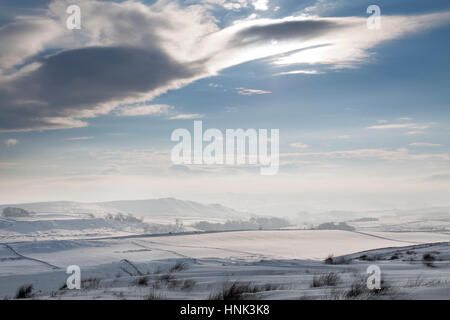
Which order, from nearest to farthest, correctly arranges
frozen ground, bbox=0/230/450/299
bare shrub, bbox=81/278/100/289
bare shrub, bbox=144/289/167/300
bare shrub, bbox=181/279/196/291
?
bare shrub, bbox=144/289/167/300 < frozen ground, bbox=0/230/450/299 < bare shrub, bbox=181/279/196/291 < bare shrub, bbox=81/278/100/289

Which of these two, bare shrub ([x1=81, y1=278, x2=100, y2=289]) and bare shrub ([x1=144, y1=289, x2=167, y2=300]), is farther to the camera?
bare shrub ([x1=81, y1=278, x2=100, y2=289])

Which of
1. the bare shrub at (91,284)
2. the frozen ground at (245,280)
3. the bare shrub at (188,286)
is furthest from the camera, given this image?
the bare shrub at (91,284)

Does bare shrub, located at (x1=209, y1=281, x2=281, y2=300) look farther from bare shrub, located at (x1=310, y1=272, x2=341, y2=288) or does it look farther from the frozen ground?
bare shrub, located at (x1=310, y1=272, x2=341, y2=288)

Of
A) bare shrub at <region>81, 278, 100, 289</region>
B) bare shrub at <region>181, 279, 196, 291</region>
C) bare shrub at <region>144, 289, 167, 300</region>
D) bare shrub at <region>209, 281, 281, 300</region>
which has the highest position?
bare shrub at <region>144, 289, 167, 300</region>

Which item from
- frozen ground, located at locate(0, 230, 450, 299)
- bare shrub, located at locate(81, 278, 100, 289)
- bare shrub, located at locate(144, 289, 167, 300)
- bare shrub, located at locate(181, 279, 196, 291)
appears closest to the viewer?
bare shrub, located at locate(144, 289, 167, 300)

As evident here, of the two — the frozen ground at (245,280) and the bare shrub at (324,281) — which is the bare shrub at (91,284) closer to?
the frozen ground at (245,280)

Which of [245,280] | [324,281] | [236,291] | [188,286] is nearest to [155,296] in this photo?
[236,291]

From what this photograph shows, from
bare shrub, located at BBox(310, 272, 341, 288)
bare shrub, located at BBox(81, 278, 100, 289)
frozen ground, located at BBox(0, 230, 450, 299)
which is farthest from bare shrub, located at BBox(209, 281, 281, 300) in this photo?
bare shrub, located at BBox(81, 278, 100, 289)

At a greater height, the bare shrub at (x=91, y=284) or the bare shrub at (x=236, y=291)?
the bare shrub at (x=236, y=291)

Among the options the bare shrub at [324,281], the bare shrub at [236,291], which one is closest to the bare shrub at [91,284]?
the bare shrub at [236,291]

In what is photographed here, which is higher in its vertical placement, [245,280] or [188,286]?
[188,286]

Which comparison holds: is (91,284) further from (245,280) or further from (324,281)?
(324,281)
